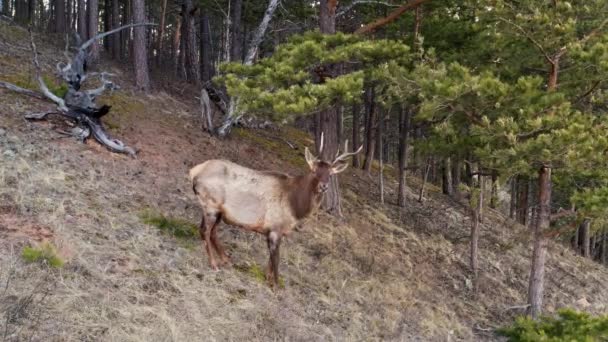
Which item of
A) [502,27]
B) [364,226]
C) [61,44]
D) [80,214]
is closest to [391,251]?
[364,226]

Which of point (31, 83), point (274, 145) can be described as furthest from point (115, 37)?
point (31, 83)

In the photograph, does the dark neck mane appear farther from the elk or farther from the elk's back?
the elk's back

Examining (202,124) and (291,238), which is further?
(202,124)

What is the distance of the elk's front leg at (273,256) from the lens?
350 inches

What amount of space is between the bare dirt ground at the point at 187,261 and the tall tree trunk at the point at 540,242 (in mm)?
779

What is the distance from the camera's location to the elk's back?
8.85m

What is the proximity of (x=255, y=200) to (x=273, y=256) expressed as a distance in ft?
3.04

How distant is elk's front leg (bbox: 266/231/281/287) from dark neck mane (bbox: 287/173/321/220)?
1.59ft

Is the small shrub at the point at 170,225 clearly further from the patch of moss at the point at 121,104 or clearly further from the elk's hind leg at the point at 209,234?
the patch of moss at the point at 121,104

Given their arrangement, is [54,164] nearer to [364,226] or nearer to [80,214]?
[80,214]

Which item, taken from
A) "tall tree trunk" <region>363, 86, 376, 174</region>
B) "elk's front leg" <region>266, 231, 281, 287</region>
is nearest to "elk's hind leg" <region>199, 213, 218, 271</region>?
"elk's front leg" <region>266, 231, 281, 287</region>

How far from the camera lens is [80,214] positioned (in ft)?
28.9

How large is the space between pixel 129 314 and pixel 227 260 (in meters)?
2.68

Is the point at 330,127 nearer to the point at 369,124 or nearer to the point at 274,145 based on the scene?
the point at 274,145
